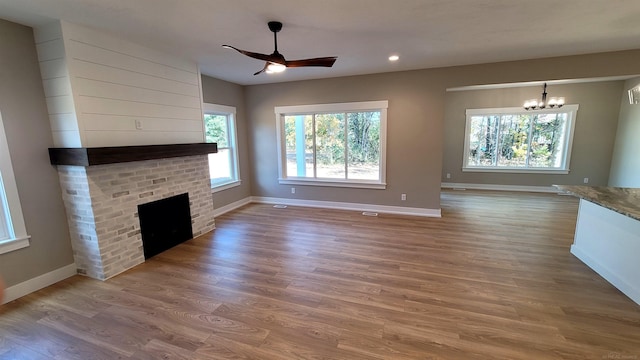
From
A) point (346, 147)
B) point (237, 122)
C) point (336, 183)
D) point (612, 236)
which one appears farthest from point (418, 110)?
point (237, 122)

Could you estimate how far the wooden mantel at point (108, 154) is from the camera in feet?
8.46

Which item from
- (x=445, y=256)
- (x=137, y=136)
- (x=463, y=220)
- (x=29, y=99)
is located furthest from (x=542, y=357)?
(x=29, y=99)

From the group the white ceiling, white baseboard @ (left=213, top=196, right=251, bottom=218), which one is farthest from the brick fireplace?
white baseboard @ (left=213, top=196, right=251, bottom=218)

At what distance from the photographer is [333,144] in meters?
5.51

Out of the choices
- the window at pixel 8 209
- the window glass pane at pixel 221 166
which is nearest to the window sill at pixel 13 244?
the window at pixel 8 209

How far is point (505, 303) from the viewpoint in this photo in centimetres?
239

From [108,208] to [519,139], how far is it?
28.6ft

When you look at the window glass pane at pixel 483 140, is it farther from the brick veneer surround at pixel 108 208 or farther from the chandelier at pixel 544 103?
the brick veneer surround at pixel 108 208

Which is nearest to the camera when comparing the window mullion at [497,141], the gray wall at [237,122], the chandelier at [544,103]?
the gray wall at [237,122]

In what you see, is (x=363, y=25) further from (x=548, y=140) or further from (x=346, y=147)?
(x=548, y=140)

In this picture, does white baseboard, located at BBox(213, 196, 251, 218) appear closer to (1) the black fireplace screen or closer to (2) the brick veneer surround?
(1) the black fireplace screen

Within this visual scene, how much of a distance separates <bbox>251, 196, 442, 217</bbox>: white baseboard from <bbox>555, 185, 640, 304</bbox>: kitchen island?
202 centimetres

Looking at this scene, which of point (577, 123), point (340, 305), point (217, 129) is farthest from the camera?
point (577, 123)

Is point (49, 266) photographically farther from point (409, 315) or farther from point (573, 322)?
point (573, 322)
